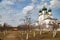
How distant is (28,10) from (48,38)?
99cm

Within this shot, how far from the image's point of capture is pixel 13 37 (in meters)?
5.06

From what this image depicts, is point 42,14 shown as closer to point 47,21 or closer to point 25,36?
point 47,21

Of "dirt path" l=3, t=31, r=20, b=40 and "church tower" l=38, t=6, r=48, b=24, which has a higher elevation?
"church tower" l=38, t=6, r=48, b=24

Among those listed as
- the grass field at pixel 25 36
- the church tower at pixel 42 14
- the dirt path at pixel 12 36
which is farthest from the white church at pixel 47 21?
the dirt path at pixel 12 36

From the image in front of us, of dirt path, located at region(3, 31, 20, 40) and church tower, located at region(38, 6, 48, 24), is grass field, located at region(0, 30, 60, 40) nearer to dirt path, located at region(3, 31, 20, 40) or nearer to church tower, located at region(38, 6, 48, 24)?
dirt path, located at region(3, 31, 20, 40)

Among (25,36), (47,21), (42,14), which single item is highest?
(42,14)

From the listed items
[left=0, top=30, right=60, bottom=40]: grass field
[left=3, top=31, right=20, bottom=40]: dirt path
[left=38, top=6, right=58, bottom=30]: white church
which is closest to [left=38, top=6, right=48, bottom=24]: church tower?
[left=38, top=6, right=58, bottom=30]: white church

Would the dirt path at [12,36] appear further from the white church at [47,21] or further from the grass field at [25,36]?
the white church at [47,21]

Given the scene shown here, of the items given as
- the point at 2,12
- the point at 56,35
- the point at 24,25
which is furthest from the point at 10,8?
the point at 56,35

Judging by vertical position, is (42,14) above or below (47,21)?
above

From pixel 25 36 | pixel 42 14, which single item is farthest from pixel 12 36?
pixel 42 14

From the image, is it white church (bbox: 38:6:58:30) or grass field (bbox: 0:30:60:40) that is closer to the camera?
grass field (bbox: 0:30:60:40)

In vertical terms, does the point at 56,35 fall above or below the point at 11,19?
below

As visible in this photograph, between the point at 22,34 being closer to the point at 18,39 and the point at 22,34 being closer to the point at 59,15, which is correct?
the point at 18,39
